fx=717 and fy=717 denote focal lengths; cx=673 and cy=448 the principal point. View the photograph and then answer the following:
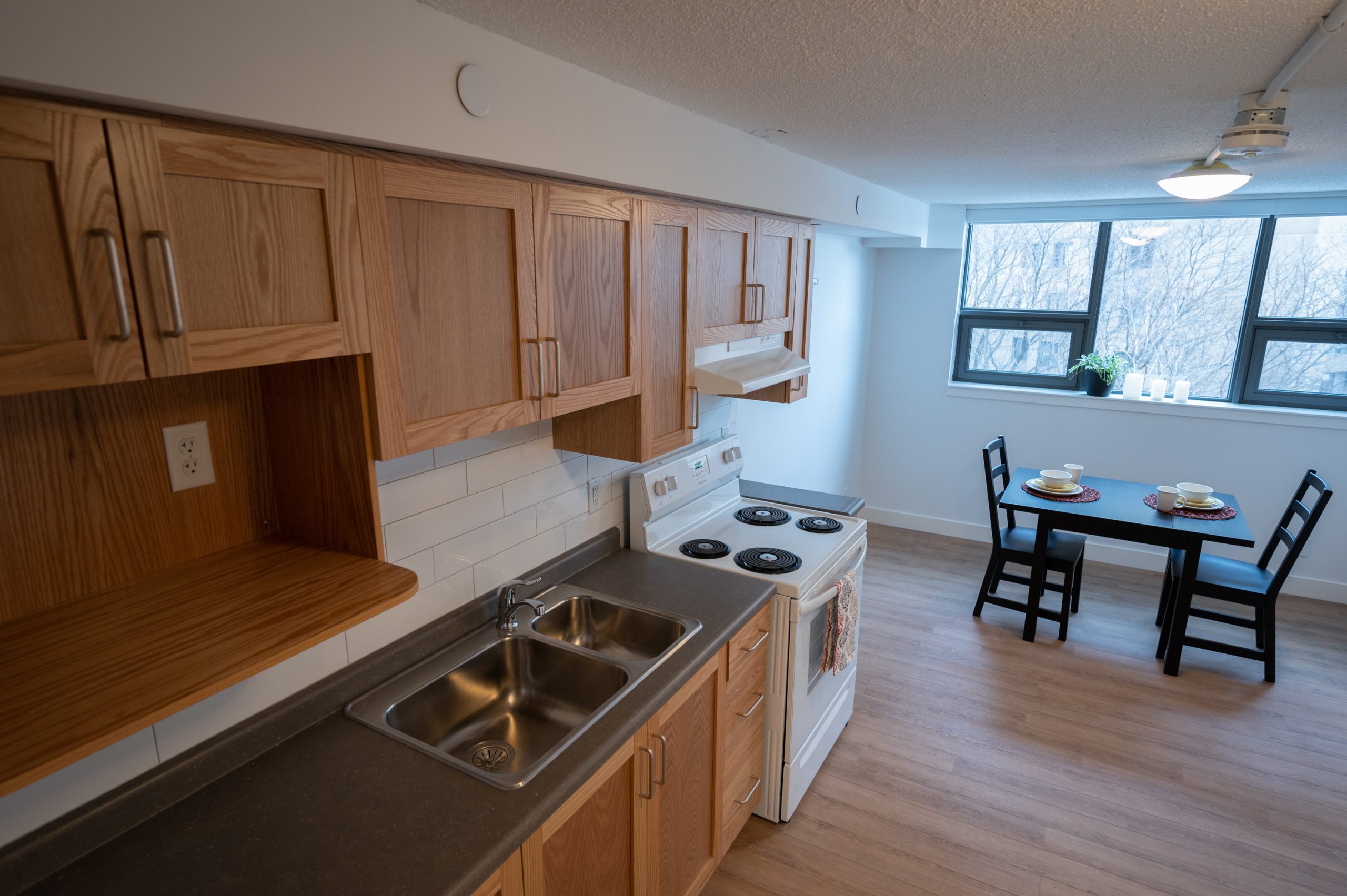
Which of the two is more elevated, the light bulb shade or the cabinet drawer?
the light bulb shade

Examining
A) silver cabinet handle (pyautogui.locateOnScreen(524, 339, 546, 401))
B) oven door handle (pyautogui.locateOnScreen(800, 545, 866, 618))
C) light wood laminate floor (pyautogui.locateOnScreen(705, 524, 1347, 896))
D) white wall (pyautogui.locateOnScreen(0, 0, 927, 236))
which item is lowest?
light wood laminate floor (pyautogui.locateOnScreen(705, 524, 1347, 896))

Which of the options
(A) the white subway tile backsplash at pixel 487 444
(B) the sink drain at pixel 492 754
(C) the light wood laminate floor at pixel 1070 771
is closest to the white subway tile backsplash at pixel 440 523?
(A) the white subway tile backsplash at pixel 487 444

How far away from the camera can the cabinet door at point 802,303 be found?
3141mm

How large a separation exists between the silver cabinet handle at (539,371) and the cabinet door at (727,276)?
815mm

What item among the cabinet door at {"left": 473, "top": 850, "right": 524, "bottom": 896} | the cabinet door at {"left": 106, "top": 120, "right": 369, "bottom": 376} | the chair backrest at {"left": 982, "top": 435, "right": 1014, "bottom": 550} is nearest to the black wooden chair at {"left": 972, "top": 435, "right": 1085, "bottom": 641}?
the chair backrest at {"left": 982, "top": 435, "right": 1014, "bottom": 550}

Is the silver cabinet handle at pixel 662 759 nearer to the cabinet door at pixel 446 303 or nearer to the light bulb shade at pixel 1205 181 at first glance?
the cabinet door at pixel 446 303

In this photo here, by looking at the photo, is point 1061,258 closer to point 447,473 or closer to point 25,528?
A: point 447,473

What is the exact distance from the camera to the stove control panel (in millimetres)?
2656

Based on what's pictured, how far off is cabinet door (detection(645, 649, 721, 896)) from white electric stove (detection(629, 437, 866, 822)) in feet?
1.28

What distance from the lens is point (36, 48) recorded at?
83 cm

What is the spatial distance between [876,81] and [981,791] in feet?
8.54

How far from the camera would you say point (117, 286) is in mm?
942

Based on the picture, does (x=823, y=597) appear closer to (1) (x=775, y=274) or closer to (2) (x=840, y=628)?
(2) (x=840, y=628)

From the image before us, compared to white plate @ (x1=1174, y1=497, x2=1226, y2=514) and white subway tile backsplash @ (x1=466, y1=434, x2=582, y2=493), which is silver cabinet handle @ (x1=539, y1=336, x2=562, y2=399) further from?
white plate @ (x1=1174, y1=497, x2=1226, y2=514)
